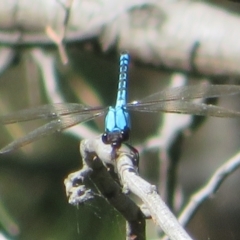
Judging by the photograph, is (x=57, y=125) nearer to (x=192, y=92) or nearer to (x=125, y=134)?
(x=125, y=134)

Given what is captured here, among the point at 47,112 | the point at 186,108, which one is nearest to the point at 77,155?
the point at 47,112

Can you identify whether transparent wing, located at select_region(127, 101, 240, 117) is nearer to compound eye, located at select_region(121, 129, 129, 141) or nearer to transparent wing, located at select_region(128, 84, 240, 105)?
transparent wing, located at select_region(128, 84, 240, 105)

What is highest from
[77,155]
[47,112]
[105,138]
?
[47,112]

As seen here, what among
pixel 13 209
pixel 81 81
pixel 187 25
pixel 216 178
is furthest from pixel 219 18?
pixel 13 209

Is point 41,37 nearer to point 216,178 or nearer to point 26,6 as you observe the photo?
point 26,6

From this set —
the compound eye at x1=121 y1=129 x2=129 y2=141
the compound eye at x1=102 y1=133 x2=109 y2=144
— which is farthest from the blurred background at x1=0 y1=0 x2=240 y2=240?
the compound eye at x1=102 y1=133 x2=109 y2=144

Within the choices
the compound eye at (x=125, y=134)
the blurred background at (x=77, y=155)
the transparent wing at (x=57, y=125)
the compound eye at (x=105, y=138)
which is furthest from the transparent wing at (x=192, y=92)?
the blurred background at (x=77, y=155)
